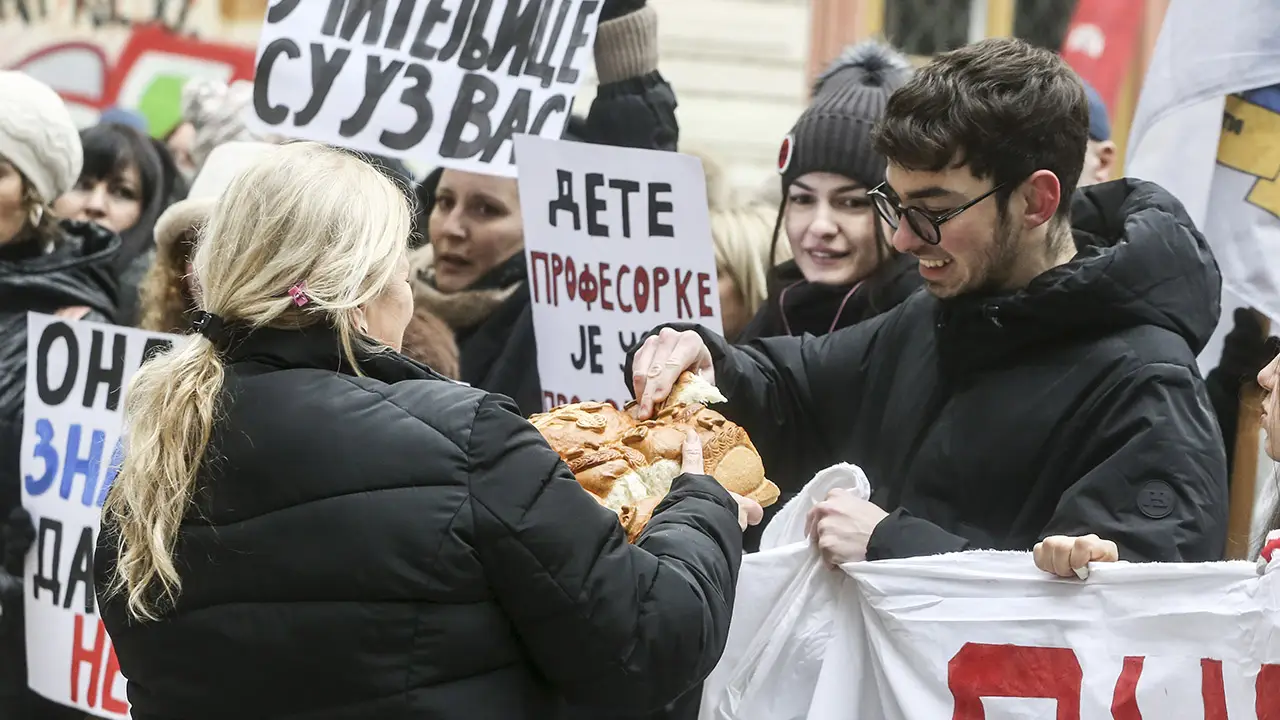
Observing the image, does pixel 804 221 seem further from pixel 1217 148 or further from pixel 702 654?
pixel 702 654

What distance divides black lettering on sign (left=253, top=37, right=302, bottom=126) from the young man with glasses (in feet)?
5.66

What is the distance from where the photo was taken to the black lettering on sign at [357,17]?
460 centimetres

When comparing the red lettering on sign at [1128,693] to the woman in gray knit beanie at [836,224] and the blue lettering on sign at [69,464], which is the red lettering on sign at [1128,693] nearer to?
the woman in gray knit beanie at [836,224]

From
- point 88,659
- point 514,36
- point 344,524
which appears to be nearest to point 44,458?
point 88,659

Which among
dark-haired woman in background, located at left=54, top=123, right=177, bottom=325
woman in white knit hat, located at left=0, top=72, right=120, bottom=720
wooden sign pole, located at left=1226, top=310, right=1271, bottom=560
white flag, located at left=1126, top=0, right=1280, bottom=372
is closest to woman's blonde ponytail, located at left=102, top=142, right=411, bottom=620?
woman in white knit hat, located at left=0, top=72, right=120, bottom=720

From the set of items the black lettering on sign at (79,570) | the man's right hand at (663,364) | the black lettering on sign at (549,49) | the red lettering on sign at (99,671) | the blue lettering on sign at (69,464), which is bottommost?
the red lettering on sign at (99,671)

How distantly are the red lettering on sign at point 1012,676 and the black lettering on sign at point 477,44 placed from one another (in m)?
2.36

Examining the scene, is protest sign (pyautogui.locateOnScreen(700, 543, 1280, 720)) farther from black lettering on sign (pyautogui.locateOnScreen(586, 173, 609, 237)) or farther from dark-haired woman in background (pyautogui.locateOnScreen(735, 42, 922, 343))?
black lettering on sign (pyautogui.locateOnScreen(586, 173, 609, 237))

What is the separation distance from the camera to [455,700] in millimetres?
2363

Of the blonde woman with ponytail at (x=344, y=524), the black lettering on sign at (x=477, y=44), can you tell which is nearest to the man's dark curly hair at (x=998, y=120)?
the blonde woman with ponytail at (x=344, y=524)

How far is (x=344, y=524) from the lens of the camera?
2.33 metres

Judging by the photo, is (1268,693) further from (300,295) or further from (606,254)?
(606,254)

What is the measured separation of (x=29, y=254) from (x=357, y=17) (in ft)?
3.99

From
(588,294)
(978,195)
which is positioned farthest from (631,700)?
(588,294)
